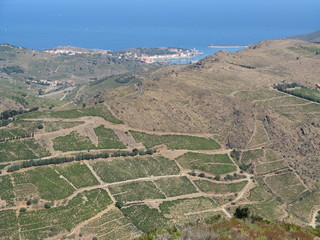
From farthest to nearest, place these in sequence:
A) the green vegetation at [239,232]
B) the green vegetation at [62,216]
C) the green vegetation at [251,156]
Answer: the green vegetation at [251,156], the green vegetation at [62,216], the green vegetation at [239,232]

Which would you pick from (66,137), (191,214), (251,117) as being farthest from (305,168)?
(66,137)

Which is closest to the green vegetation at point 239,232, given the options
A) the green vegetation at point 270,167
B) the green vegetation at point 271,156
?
the green vegetation at point 270,167

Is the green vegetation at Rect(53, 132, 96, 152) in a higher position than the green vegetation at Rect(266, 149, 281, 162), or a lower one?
higher

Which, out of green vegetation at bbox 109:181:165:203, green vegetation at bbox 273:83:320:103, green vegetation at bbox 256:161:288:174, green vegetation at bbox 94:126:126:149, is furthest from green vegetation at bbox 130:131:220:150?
green vegetation at bbox 273:83:320:103

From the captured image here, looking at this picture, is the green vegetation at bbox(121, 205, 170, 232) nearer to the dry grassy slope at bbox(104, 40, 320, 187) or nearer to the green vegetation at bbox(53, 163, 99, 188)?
the green vegetation at bbox(53, 163, 99, 188)

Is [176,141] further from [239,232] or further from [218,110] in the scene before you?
[239,232]

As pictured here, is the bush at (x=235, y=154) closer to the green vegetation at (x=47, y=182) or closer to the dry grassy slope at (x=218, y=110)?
the dry grassy slope at (x=218, y=110)

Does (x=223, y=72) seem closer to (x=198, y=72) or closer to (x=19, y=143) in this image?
(x=198, y=72)
